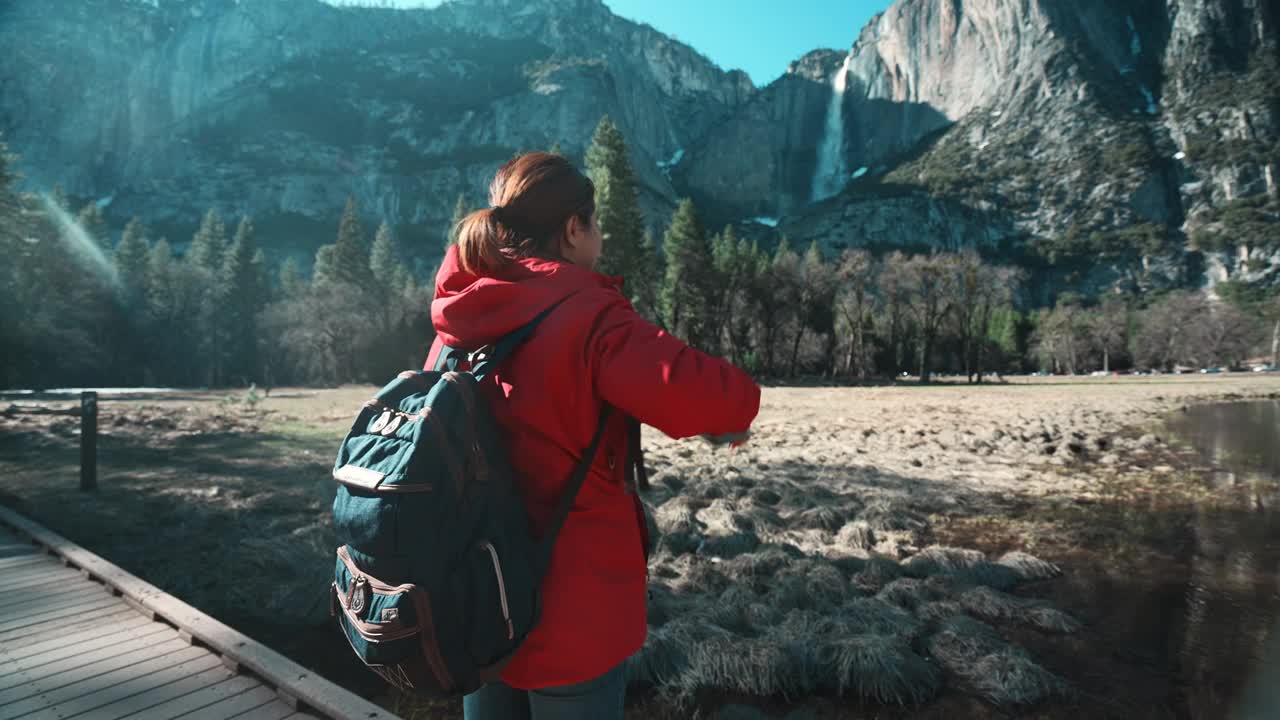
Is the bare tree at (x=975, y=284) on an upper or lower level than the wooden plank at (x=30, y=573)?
upper

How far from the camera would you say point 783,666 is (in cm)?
369

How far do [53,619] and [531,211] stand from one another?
15.8 feet

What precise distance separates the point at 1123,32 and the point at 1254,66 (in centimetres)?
2617

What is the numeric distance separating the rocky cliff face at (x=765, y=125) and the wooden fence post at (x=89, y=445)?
11146cm

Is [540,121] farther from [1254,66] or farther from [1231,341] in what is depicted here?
[1254,66]

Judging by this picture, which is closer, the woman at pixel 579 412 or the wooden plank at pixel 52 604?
the woman at pixel 579 412

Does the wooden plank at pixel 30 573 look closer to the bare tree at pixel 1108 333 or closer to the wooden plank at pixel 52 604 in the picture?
the wooden plank at pixel 52 604

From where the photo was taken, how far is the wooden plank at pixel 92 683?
2793 mm

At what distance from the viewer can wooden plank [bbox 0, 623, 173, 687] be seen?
3164 mm

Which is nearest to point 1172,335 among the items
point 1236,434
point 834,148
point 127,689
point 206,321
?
point 1236,434

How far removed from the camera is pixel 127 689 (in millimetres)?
2967

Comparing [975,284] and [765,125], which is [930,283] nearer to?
[975,284]

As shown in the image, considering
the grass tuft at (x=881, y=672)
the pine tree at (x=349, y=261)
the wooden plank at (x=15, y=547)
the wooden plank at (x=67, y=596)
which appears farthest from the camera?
the pine tree at (x=349, y=261)

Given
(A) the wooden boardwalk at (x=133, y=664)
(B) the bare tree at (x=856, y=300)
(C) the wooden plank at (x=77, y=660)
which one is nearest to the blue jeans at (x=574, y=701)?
(A) the wooden boardwalk at (x=133, y=664)
